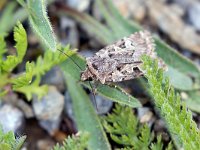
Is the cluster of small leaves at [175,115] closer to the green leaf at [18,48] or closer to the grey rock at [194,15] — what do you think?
the green leaf at [18,48]

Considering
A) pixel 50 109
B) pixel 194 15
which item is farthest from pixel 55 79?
pixel 194 15

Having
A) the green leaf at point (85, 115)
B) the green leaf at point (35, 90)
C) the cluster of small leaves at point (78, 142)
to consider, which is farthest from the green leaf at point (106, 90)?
the cluster of small leaves at point (78, 142)

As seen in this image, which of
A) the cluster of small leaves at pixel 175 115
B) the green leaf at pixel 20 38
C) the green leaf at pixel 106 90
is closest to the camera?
the cluster of small leaves at pixel 175 115

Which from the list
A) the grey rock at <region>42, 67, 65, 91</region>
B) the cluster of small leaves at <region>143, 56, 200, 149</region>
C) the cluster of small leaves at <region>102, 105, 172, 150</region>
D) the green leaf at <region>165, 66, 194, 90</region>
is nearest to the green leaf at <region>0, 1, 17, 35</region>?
the grey rock at <region>42, 67, 65, 91</region>

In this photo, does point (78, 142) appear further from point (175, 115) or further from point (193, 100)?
point (193, 100)

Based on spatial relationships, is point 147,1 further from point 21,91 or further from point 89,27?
point 21,91
